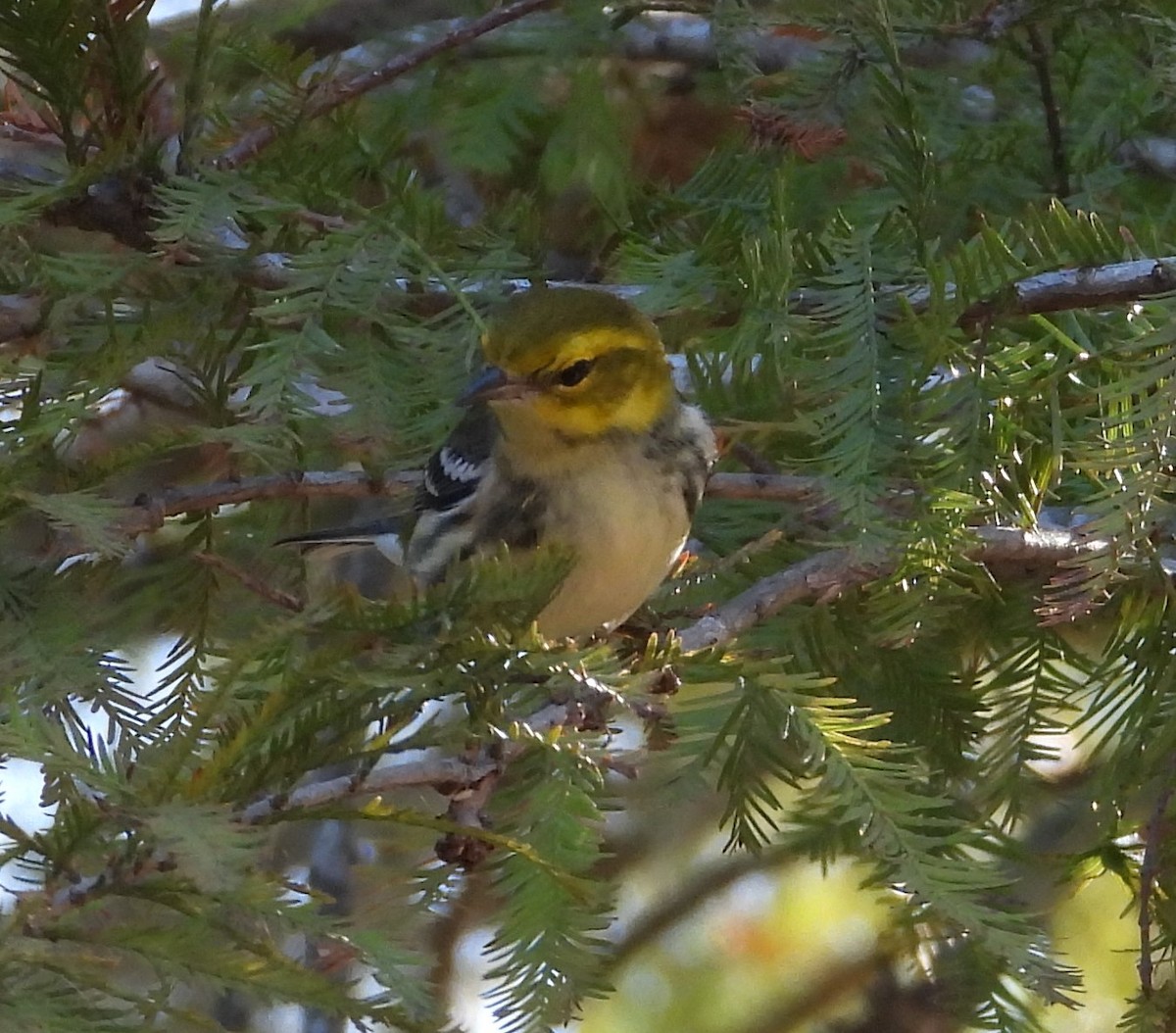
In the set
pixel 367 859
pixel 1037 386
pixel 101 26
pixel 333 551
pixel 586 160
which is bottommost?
pixel 367 859

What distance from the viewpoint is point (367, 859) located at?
8.72 feet

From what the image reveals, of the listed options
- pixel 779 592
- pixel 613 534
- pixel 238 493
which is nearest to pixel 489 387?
pixel 613 534

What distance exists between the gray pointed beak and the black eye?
0.10 m

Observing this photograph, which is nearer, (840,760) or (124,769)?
(124,769)

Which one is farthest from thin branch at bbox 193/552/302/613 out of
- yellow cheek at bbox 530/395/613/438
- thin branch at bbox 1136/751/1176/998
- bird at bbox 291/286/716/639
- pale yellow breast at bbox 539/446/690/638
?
thin branch at bbox 1136/751/1176/998

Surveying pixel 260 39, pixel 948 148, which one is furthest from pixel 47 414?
pixel 948 148

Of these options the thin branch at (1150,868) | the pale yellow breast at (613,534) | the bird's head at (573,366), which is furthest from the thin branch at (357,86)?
the thin branch at (1150,868)

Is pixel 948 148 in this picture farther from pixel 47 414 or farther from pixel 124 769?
pixel 124 769

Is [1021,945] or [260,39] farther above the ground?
[260,39]

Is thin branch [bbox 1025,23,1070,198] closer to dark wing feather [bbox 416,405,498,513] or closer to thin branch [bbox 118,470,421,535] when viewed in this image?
dark wing feather [bbox 416,405,498,513]

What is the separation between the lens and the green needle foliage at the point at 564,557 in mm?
1056

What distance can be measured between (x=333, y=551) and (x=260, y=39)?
3.06 feet

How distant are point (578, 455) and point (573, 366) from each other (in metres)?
0.13

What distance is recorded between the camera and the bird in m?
1.98
